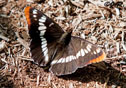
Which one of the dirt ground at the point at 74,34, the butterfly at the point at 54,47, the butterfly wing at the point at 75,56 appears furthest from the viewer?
the dirt ground at the point at 74,34

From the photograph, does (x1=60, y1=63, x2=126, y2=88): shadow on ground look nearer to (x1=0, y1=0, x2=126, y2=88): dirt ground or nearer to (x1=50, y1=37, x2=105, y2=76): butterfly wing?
(x1=0, y1=0, x2=126, y2=88): dirt ground

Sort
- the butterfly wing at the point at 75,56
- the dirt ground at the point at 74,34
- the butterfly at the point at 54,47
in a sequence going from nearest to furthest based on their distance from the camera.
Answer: the butterfly wing at the point at 75,56
the butterfly at the point at 54,47
the dirt ground at the point at 74,34

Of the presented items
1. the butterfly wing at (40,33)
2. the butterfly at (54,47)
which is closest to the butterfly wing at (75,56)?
the butterfly at (54,47)

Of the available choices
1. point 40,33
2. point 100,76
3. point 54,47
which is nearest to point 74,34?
point 54,47

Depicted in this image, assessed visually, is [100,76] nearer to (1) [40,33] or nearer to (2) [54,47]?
(2) [54,47]

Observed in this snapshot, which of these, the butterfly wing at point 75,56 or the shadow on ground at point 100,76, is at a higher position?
the butterfly wing at point 75,56

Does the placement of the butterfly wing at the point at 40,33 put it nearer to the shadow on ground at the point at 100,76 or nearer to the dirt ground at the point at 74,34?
the dirt ground at the point at 74,34

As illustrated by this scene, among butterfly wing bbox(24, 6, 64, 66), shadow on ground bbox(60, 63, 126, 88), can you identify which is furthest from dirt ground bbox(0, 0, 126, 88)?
butterfly wing bbox(24, 6, 64, 66)

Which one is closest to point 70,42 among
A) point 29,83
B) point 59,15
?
point 59,15
